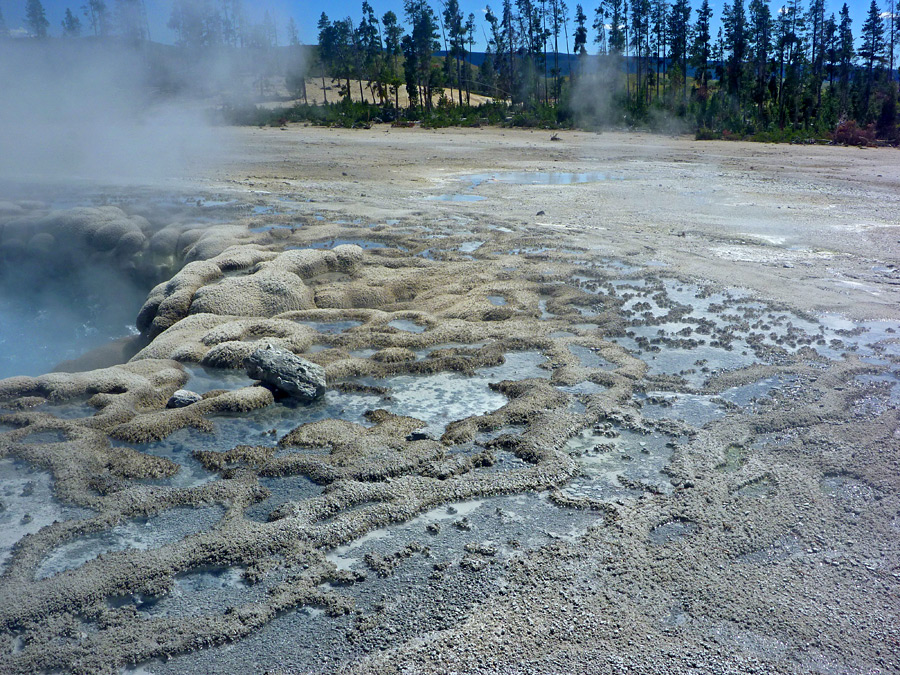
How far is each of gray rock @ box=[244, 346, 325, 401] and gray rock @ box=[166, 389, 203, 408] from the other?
424mm

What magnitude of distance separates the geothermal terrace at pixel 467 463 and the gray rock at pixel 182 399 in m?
0.14

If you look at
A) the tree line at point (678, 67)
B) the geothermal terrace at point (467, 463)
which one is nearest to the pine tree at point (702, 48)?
the tree line at point (678, 67)

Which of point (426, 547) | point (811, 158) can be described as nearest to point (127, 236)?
point (426, 547)

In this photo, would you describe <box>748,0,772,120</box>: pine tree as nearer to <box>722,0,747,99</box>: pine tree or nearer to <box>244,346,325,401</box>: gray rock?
<box>722,0,747,99</box>: pine tree

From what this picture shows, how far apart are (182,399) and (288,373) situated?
2.34ft

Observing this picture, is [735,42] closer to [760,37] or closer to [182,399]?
[760,37]

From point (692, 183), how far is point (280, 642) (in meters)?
13.8

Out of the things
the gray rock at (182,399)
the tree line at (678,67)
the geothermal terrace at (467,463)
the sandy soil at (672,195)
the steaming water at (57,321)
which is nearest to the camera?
the geothermal terrace at (467,463)

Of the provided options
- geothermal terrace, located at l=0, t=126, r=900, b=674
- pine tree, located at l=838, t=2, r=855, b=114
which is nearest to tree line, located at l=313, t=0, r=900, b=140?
pine tree, located at l=838, t=2, r=855, b=114

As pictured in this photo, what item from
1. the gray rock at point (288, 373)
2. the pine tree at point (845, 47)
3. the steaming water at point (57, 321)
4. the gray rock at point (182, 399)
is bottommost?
the steaming water at point (57, 321)

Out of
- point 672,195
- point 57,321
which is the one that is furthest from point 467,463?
point 672,195

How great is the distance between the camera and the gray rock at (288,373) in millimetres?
4680

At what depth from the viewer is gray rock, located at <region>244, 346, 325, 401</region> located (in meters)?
4.68

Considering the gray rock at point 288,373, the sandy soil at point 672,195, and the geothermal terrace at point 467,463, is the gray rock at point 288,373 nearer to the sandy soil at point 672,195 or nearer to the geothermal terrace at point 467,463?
the geothermal terrace at point 467,463
